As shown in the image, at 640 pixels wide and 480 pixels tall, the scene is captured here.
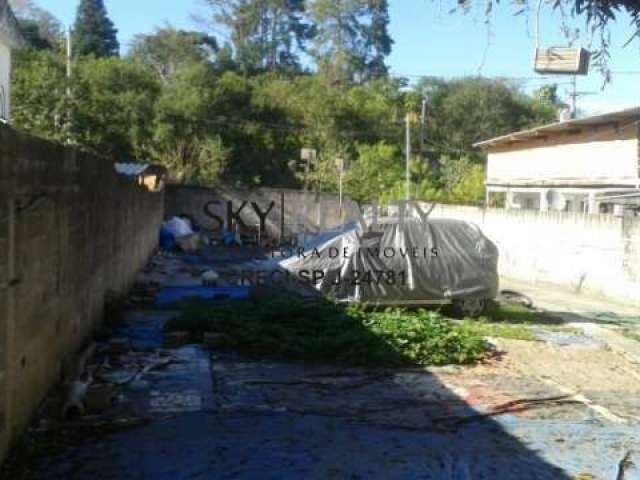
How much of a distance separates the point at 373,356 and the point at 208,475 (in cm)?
380

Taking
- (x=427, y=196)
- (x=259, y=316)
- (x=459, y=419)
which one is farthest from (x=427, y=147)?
(x=459, y=419)

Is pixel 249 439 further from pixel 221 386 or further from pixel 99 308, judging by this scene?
pixel 99 308

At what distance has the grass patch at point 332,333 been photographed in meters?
8.54

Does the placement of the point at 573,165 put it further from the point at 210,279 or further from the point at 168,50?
the point at 168,50

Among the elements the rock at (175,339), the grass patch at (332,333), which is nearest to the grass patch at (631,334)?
the grass patch at (332,333)

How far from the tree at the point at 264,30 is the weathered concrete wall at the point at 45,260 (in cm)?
3886

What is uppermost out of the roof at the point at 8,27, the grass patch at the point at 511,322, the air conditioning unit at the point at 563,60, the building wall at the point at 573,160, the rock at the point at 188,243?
the roof at the point at 8,27

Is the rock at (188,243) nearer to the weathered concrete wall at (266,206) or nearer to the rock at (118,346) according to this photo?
the weathered concrete wall at (266,206)

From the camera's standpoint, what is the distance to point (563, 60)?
14.1ft

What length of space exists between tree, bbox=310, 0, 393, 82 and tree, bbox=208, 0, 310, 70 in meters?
1.53

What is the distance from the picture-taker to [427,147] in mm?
41969

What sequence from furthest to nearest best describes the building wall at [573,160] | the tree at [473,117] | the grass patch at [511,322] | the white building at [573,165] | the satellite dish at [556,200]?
the tree at [473,117] < the satellite dish at [556,200] < the building wall at [573,160] < the white building at [573,165] < the grass patch at [511,322]

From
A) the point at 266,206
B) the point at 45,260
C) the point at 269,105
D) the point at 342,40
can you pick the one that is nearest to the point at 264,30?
the point at 342,40

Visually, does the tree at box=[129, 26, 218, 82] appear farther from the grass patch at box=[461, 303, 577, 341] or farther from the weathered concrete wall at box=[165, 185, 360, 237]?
the grass patch at box=[461, 303, 577, 341]
